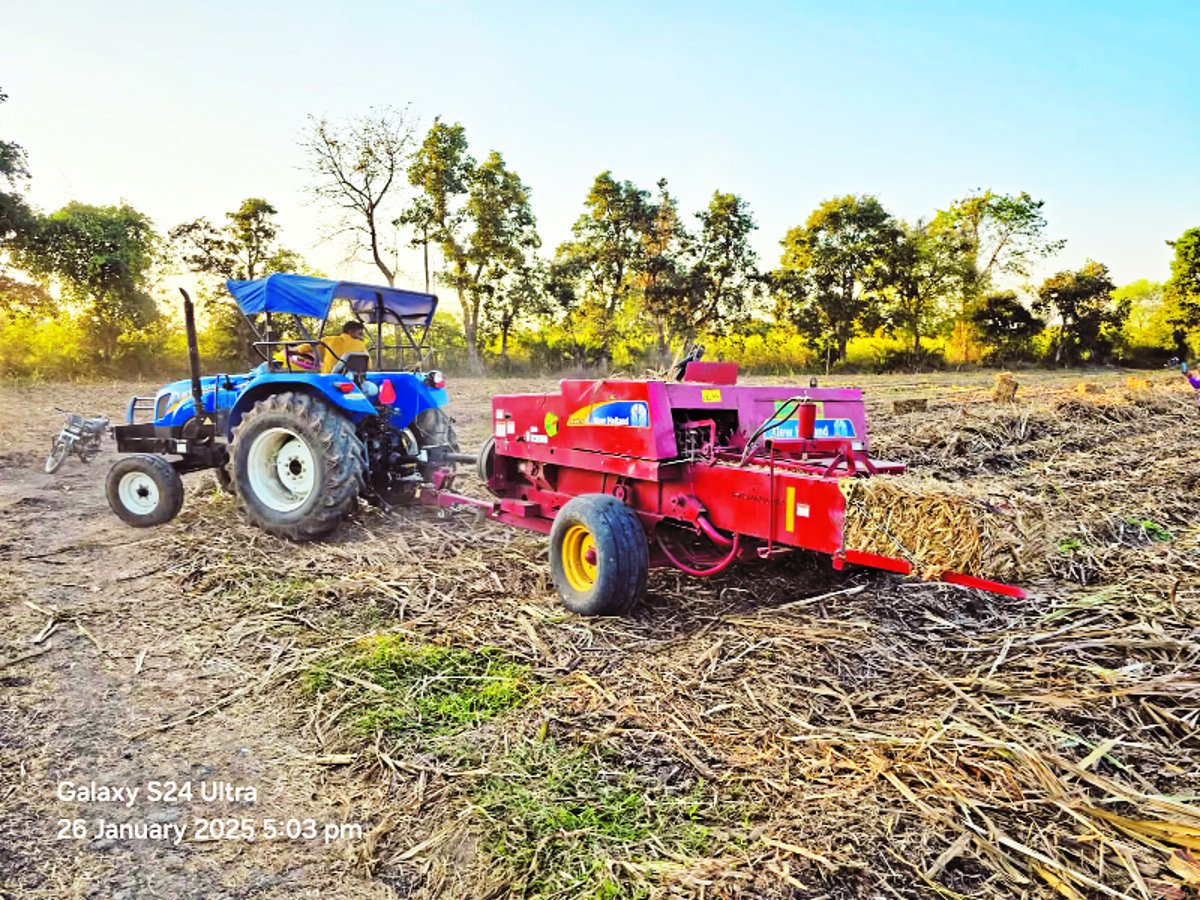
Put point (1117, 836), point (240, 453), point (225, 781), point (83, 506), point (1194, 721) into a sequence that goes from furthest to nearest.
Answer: point (83, 506) < point (240, 453) < point (225, 781) < point (1194, 721) < point (1117, 836)

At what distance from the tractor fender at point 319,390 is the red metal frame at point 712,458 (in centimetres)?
139

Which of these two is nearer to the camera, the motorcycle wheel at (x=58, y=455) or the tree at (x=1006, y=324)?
the motorcycle wheel at (x=58, y=455)

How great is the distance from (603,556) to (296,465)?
132 inches

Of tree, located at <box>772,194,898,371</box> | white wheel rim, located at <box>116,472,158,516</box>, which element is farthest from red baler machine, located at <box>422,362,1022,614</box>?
tree, located at <box>772,194,898,371</box>

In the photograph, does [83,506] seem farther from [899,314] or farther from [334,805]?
[899,314]

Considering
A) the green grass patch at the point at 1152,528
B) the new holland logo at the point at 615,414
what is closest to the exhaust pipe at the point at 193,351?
the new holland logo at the point at 615,414

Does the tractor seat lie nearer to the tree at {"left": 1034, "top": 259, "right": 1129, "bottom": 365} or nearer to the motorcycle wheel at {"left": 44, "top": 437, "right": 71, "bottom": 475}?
the motorcycle wheel at {"left": 44, "top": 437, "right": 71, "bottom": 475}

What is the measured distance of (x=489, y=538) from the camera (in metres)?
5.83

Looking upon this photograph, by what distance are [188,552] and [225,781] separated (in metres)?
3.27

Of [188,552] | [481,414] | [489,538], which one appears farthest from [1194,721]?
[481,414]

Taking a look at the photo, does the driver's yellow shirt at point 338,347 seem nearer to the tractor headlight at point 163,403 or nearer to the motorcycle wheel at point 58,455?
the tractor headlight at point 163,403

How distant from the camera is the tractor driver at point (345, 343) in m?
6.47

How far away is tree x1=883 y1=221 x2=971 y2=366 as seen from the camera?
34969 millimetres

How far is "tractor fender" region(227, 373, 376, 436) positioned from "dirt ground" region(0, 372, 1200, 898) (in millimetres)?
1180
